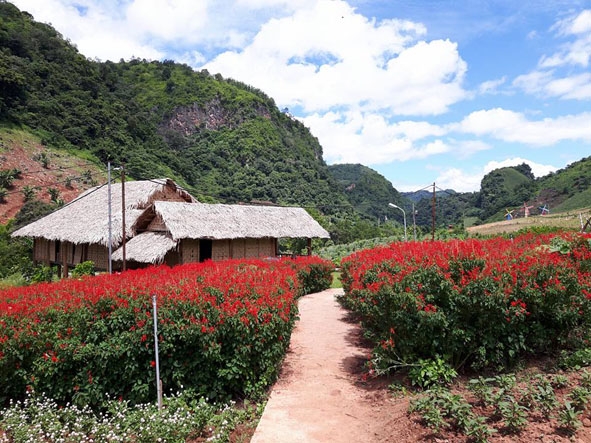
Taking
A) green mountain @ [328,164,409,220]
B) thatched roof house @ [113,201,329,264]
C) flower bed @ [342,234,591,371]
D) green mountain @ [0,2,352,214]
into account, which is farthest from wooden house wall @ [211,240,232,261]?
green mountain @ [328,164,409,220]

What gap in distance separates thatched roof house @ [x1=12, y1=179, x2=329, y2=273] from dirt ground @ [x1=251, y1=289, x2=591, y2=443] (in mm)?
11790

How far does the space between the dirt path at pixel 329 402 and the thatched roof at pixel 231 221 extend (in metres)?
11.5

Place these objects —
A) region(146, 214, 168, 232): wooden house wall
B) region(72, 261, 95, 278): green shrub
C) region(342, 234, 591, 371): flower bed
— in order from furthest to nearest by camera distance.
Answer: region(146, 214, 168, 232): wooden house wall < region(72, 261, 95, 278): green shrub < region(342, 234, 591, 371): flower bed

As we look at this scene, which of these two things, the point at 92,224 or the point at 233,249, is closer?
the point at 92,224

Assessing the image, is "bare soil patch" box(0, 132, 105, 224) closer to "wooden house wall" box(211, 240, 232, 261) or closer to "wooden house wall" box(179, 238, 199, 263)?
"wooden house wall" box(179, 238, 199, 263)

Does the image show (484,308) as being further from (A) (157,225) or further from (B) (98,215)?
(B) (98,215)

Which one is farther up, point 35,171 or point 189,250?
point 35,171

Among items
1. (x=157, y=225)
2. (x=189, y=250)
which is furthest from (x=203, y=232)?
(x=157, y=225)

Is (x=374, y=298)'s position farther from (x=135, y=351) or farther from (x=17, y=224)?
(x=17, y=224)

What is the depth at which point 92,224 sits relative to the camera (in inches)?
822

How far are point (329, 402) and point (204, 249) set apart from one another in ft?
52.9

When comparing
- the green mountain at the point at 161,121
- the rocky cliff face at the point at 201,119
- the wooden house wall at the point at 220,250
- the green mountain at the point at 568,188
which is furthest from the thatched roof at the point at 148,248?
the rocky cliff face at the point at 201,119

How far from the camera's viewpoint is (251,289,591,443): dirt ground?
4.02 meters

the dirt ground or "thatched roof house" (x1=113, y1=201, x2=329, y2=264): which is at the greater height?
"thatched roof house" (x1=113, y1=201, x2=329, y2=264)
